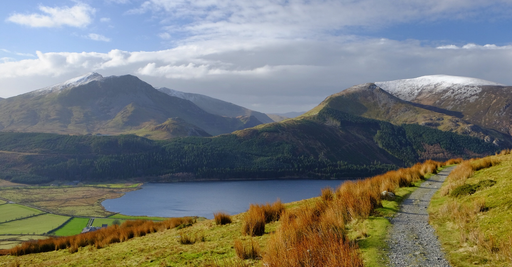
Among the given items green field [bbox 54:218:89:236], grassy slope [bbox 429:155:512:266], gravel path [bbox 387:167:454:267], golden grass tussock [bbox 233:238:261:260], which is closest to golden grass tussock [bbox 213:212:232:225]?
golden grass tussock [bbox 233:238:261:260]

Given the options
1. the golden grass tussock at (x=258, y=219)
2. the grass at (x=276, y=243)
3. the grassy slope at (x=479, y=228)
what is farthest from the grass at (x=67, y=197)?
the grassy slope at (x=479, y=228)

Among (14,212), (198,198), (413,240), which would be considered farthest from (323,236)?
(198,198)

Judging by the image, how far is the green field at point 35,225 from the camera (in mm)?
71000

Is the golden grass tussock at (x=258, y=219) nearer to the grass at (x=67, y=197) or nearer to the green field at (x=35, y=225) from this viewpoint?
the green field at (x=35, y=225)

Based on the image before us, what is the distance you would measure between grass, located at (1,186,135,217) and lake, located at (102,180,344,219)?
18.6 ft

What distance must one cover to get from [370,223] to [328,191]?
4.68 metres

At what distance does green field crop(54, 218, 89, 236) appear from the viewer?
69363 millimetres

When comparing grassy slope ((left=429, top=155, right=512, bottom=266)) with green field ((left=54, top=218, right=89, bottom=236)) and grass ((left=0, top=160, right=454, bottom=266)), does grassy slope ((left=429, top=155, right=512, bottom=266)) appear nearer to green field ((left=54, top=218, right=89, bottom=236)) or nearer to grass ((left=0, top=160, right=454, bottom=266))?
grass ((left=0, top=160, right=454, bottom=266))

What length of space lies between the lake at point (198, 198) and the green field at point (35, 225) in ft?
63.3

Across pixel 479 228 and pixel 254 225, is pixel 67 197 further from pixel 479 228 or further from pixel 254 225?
pixel 479 228

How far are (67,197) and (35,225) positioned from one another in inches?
1946

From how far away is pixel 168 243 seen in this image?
38.3ft

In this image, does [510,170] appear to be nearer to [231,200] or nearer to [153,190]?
[231,200]

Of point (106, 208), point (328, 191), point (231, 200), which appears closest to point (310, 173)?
point (231, 200)
